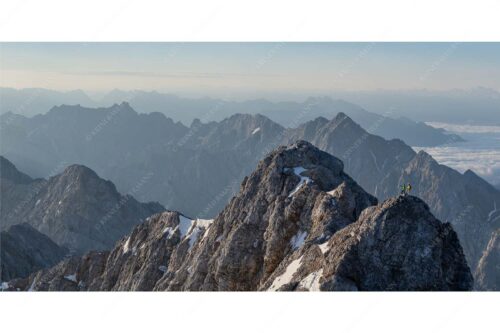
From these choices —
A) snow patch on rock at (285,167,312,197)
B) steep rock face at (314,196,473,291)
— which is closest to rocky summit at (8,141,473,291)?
steep rock face at (314,196,473,291)

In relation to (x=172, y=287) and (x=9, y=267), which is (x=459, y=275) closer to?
(x=172, y=287)

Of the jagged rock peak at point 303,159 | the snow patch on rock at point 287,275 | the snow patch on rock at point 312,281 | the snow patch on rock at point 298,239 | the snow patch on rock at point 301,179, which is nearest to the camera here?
the snow patch on rock at point 312,281

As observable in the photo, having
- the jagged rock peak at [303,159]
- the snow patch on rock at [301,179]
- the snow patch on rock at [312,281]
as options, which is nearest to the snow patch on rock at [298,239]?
the snow patch on rock at [301,179]

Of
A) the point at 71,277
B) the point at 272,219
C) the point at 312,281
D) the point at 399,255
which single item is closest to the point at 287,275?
the point at 312,281

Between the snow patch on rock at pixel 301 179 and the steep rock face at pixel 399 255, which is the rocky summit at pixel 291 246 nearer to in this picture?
the steep rock face at pixel 399 255

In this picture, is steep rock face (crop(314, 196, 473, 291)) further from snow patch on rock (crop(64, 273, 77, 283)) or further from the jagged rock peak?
snow patch on rock (crop(64, 273, 77, 283))

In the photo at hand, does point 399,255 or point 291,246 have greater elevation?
point 399,255

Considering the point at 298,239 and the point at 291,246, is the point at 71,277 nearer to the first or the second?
the point at 291,246

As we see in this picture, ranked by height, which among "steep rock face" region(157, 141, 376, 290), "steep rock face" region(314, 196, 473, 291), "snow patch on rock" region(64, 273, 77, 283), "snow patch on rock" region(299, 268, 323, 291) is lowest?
"snow patch on rock" region(64, 273, 77, 283)
